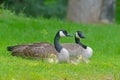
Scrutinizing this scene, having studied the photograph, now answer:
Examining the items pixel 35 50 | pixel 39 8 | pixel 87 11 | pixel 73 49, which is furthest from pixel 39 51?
pixel 39 8

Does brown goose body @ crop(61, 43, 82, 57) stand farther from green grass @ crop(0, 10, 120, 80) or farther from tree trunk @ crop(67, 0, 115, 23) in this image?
tree trunk @ crop(67, 0, 115, 23)

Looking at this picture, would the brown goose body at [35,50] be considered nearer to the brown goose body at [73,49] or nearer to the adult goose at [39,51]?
the adult goose at [39,51]

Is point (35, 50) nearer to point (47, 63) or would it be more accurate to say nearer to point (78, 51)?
point (47, 63)

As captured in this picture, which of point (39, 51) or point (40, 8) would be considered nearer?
point (39, 51)

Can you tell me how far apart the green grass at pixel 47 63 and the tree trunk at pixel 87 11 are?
297 cm

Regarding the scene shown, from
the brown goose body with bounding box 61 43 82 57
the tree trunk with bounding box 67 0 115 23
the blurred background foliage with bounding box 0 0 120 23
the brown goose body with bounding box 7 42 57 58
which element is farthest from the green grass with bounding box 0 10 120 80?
the blurred background foliage with bounding box 0 0 120 23

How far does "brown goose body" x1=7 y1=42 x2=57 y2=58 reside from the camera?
12.7 meters

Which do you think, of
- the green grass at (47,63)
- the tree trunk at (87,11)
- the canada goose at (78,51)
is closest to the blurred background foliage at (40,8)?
the tree trunk at (87,11)

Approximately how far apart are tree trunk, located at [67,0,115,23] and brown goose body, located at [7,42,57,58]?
10.3 m

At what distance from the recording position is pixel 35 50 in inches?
503

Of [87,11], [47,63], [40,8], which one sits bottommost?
[40,8]

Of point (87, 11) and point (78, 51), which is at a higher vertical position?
point (78, 51)

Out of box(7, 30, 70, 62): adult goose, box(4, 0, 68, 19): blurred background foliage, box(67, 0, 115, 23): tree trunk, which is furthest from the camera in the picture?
box(4, 0, 68, 19): blurred background foliage

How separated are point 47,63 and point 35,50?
581 millimetres
